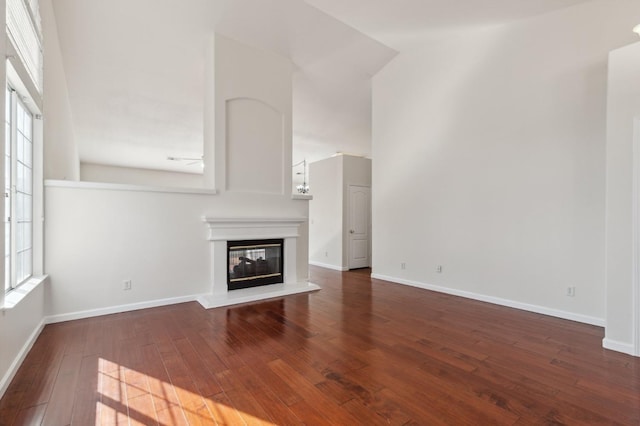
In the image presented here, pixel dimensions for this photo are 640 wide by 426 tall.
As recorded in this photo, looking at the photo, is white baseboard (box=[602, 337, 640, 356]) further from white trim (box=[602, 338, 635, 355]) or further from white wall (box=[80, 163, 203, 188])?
white wall (box=[80, 163, 203, 188])

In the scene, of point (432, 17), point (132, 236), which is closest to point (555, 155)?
point (432, 17)

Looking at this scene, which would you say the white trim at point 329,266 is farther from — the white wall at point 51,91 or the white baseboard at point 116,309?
the white wall at point 51,91

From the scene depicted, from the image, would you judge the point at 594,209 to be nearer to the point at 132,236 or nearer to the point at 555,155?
the point at 555,155

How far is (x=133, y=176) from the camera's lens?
11.8m

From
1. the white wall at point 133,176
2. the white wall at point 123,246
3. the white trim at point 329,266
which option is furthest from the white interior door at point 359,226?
the white wall at point 133,176

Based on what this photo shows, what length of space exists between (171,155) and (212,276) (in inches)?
286

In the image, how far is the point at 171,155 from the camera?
993cm

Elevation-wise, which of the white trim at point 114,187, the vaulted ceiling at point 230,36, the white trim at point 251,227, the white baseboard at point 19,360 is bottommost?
the white baseboard at point 19,360

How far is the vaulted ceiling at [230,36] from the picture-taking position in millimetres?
3816

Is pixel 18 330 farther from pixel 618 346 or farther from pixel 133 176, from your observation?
pixel 133 176

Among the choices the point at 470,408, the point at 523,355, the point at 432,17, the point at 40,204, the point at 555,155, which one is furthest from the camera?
the point at 432,17

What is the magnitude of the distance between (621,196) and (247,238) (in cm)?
437

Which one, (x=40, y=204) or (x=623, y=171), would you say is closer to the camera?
(x=623, y=171)

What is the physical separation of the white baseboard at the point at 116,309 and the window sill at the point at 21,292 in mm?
497
